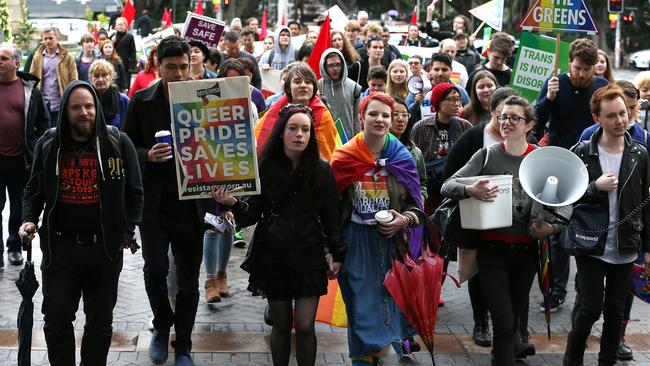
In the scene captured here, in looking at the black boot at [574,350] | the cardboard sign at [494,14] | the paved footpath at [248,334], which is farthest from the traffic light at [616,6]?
the black boot at [574,350]

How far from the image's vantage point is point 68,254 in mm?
5898

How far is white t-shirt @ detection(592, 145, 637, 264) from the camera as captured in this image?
6.50 metres

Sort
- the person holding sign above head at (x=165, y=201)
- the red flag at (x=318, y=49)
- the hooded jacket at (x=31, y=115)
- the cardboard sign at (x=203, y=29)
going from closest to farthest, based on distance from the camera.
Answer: the person holding sign above head at (x=165, y=201), the hooded jacket at (x=31, y=115), the red flag at (x=318, y=49), the cardboard sign at (x=203, y=29)

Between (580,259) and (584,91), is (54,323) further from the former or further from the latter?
(584,91)

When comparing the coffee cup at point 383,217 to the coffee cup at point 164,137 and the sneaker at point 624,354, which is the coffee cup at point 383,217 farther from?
the sneaker at point 624,354

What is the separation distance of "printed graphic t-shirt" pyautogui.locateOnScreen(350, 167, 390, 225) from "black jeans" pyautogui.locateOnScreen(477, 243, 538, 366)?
2.27 feet

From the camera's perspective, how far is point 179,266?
269 inches

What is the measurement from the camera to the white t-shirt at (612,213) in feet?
21.3

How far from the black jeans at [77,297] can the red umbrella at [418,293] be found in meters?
1.62

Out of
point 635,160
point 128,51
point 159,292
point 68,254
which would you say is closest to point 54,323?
point 68,254

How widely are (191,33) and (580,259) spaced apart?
24.2 ft

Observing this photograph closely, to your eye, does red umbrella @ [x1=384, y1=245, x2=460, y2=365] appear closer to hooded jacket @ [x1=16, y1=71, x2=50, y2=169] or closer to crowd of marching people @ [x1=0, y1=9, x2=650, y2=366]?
crowd of marching people @ [x1=0, y1=9, x2=650, y2=366]

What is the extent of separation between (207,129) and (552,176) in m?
2.05

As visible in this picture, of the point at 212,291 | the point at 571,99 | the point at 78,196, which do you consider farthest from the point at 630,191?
the point at 212,291
